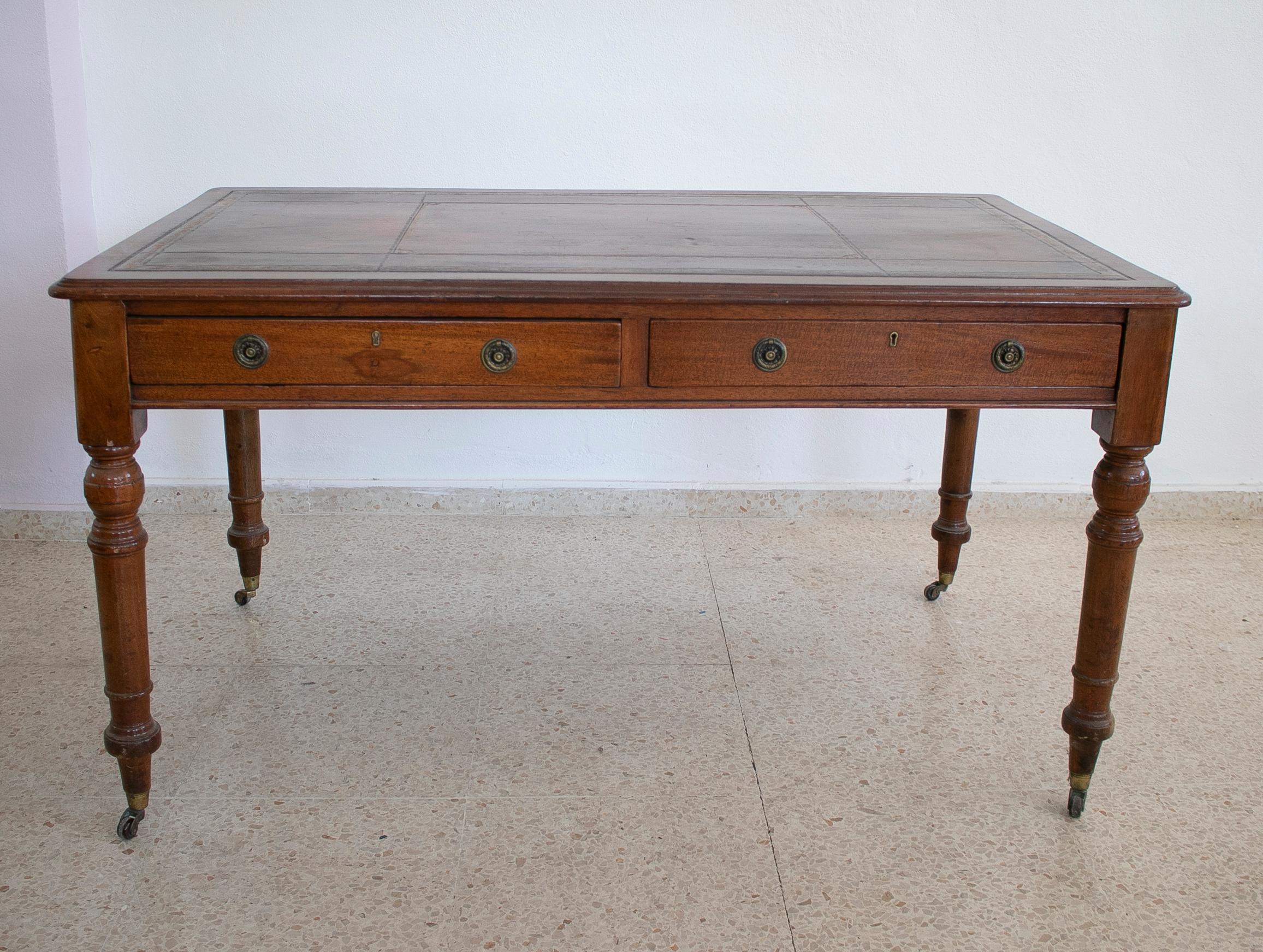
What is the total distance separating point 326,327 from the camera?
5.98 feet

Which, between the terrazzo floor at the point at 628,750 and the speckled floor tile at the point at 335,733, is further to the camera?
the speckled floor tile at the point at 335,733

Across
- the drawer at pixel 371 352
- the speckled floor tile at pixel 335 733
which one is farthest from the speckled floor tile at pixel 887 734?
the drawer at pixel 371 352

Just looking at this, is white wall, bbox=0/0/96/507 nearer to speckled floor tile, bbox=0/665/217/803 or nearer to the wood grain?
the wood grain

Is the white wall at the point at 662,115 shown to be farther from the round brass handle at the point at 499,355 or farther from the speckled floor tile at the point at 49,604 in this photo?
the round brass handle at the point at 499,355

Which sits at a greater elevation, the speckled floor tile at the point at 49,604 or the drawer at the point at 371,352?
the drawer at the point at 371,352

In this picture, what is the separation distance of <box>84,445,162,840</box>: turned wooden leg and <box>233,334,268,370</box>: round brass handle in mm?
222

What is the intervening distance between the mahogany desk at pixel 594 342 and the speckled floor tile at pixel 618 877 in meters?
0.58

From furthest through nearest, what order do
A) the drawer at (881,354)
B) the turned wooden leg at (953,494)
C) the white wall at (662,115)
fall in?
1. the white wall at (662,115)
2. the turned wooden leg at (953,494)
3. the drawer at (881,354)

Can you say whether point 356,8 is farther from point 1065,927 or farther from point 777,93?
point 1065,927

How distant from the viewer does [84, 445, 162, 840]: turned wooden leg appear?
185 centimetres

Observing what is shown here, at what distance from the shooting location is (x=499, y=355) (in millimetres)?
1851

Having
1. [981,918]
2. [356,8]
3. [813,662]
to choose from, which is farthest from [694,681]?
[356,8]

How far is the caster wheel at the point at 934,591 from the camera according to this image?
9.45 ft

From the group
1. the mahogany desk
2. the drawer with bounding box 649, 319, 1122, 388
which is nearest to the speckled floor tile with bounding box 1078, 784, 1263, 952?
the mahogany desk
